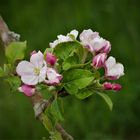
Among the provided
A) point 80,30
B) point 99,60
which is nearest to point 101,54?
point 99,60

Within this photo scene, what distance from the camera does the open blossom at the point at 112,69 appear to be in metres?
1.32

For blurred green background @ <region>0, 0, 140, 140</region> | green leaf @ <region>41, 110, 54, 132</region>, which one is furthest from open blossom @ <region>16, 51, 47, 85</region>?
blurred green background @ <region>0, 0, 140, 140</region>

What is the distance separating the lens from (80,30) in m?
4.41

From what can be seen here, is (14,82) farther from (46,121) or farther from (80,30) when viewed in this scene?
(80,30)

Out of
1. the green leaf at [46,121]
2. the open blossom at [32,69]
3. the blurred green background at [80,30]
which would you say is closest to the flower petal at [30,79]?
the open blossom at [32,69]

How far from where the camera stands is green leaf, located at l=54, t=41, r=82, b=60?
4.28ft

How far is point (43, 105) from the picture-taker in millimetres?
1357

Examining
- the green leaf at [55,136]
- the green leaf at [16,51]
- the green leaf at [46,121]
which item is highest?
the green leaf at [16,51]

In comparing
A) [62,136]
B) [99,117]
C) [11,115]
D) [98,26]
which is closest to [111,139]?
[99,117]

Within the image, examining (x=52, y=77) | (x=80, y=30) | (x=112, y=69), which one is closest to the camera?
(x=52, y=77)

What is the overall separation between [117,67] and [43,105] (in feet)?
0.60

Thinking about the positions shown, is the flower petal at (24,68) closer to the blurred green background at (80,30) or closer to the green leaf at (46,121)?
the green leaf at (46,121)

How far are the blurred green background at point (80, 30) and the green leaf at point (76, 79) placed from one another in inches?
92.1

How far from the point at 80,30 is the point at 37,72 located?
317cm
